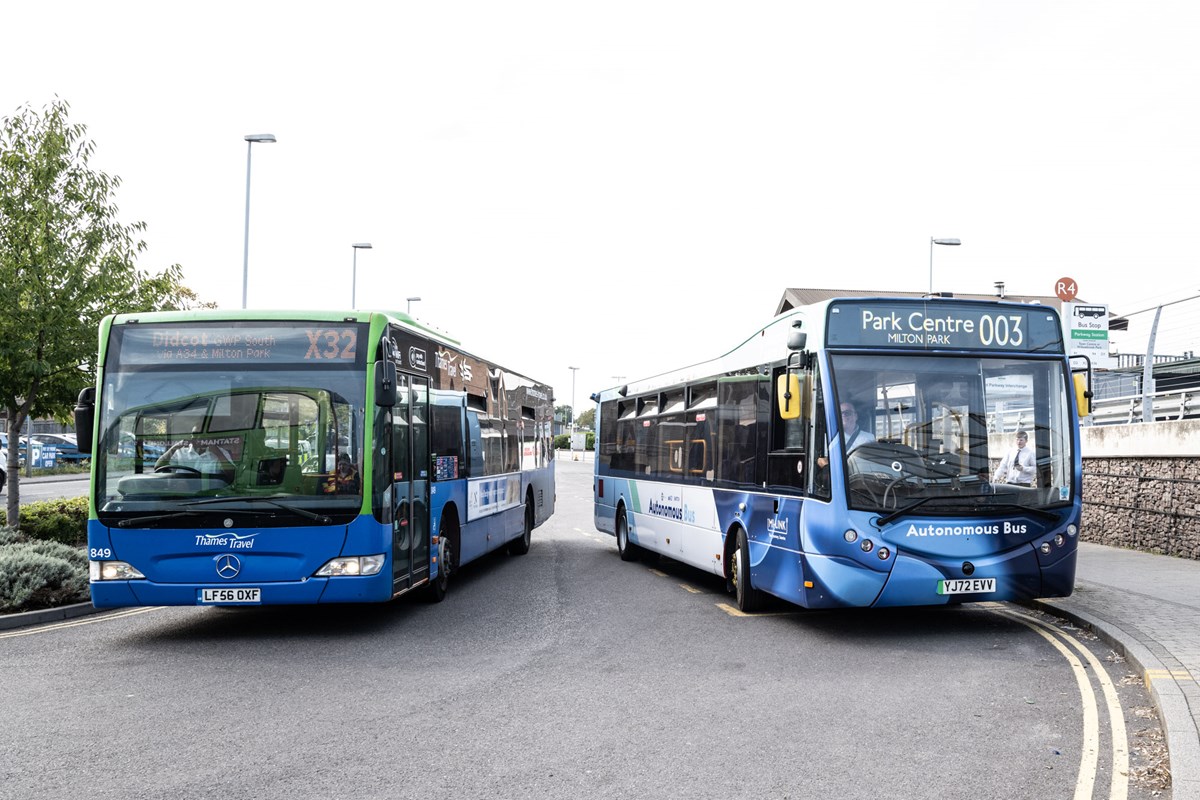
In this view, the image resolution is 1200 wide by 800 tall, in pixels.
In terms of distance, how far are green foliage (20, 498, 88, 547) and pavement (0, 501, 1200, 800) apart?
5.04m

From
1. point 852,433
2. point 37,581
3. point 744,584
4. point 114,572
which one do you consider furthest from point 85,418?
point 852,433

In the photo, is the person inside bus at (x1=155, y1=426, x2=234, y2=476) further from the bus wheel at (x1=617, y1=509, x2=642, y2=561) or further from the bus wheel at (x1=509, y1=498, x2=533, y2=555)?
the bus wheel at (x1=509, y1=498, x2=533, y2=555)

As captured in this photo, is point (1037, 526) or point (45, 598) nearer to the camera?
point (1037, 526)

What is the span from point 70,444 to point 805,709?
5289cm

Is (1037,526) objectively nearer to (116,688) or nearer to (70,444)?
(116,688)

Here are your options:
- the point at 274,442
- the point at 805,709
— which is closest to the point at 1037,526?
the point at 805,709

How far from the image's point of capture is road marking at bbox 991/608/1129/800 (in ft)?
17.0

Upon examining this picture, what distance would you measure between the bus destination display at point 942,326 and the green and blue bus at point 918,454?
1 centimetres

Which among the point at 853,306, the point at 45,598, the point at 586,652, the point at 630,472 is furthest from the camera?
the point at 630,472

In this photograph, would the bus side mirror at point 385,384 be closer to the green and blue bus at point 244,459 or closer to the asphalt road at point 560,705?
the green and blue bus at point 244,459

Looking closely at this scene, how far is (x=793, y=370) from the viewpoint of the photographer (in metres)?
9.54

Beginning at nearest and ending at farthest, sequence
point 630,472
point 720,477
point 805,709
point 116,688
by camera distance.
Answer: point 805,709
point 116,688
point 720,477
point 630,472

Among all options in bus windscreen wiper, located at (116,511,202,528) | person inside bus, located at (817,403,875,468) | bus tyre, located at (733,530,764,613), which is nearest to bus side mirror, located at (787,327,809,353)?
person inside bus, located at (817,403,875,468)

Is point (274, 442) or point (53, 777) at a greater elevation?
point (274, 442)
